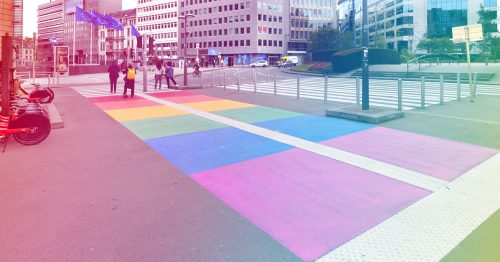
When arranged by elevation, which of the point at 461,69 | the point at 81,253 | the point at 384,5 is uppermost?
the point at 384,5

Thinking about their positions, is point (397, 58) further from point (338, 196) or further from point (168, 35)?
point (168, 35)

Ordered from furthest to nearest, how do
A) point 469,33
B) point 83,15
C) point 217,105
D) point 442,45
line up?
point 442,45, point 83,15, point 469,33, point 217,105

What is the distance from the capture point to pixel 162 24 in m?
128

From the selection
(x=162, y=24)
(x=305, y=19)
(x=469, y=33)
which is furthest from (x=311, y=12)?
(x=469, y=33)

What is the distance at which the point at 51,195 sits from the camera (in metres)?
5.48

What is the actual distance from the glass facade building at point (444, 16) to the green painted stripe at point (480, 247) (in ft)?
307

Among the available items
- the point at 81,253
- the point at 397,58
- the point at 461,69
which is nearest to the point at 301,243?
the point at 81,253

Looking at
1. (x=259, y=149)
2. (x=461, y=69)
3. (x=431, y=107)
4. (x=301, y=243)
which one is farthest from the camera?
(x=461, y=69)

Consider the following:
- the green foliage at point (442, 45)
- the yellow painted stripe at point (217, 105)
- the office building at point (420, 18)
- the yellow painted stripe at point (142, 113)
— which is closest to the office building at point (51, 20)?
the office building at point (420, 18)

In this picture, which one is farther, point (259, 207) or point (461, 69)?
point (461, 69)

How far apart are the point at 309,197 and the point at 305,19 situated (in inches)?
4581

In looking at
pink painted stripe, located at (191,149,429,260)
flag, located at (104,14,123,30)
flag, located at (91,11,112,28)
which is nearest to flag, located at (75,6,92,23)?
flag, located at (91,11,112,28)

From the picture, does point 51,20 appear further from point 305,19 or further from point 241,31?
point 305,19

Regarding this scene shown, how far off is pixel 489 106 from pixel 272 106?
7.82 meters
